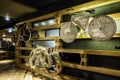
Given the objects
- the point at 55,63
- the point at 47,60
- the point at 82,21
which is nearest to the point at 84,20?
the point at 82,21

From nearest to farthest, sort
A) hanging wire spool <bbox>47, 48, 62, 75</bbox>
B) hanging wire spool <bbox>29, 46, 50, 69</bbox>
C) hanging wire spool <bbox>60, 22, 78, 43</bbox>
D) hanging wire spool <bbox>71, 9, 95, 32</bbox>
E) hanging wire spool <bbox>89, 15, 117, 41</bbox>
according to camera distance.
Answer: hanging wire spool <bbox>89, 15, 117, 41</bbox>, hanging wire spool <bbox>71, 9, 95, 32</bbox>, hanging wire spool <bbox>60, 22, 78, 43</bbox>, hanging wire spool <bbox>47, 48, 62, 75</bbox>, hanging wire spool <bbox>29, 46, 50, 69</bbox>

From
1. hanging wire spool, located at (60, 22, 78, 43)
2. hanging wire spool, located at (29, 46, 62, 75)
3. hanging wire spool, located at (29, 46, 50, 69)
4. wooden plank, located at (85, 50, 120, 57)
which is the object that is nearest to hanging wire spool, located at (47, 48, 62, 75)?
hanging wire spool, located at (29, 46, 62, 75)

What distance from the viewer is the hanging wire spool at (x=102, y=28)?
305cm

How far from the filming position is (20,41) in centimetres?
706

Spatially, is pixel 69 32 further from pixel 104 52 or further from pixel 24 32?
pixel 24 32

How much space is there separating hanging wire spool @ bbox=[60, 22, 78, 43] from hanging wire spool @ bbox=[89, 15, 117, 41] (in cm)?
65

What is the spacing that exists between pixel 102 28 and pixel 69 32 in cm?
116

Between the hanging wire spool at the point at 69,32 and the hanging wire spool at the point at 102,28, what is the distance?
0.65 metres

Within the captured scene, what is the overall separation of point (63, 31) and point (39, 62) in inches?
71.2

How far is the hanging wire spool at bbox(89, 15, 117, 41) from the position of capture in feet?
10.0

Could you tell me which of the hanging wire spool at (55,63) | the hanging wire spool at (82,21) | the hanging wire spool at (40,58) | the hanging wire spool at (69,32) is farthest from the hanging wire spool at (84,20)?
the hanging wire spool at (40,58)

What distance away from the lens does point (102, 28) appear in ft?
10.7

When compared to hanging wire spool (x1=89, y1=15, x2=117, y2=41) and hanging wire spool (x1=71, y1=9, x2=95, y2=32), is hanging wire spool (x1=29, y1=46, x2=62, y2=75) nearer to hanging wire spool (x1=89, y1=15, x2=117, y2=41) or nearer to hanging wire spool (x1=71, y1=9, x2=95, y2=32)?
hanging wire spool (x1=71, y1=9, x2=95, y2=32)

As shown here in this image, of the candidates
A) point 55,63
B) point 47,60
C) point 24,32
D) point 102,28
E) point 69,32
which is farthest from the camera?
point 24,32
